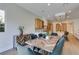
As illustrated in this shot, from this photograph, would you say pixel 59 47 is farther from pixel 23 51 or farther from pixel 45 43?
pixel 23 51

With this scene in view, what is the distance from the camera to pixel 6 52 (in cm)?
204

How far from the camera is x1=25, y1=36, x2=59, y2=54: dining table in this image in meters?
2.07

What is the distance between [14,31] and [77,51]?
46.1 inches

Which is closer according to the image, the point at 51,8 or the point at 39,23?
the point at 51,8

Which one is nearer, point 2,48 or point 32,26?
point 2,48

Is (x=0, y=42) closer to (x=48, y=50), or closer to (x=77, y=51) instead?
(x=48, y=50)

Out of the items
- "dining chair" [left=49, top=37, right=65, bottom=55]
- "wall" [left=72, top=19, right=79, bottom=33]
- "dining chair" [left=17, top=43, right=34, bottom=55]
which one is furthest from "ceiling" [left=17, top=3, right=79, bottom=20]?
"dining chair" [left=17, top=43, right=34, bottom=55]

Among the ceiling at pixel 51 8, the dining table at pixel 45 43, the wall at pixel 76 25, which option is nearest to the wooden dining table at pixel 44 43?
the dining table at pixel 45 43

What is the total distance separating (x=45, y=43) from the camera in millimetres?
2207

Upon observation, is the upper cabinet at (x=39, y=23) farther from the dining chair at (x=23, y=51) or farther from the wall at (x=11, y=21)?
the dining chair at (x=23, y=51)

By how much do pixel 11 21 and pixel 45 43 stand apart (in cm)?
75

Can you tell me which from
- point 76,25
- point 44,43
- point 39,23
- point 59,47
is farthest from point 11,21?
point 76,25
